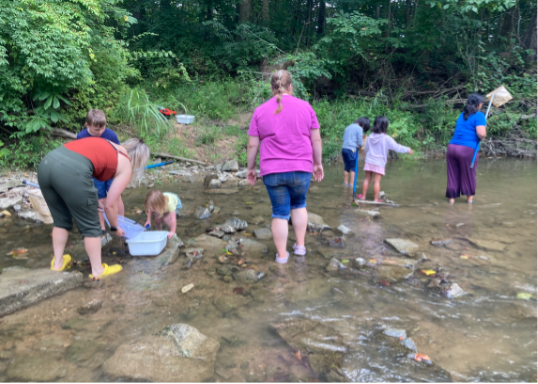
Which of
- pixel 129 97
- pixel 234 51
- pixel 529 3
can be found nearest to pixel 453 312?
pixel 129 97

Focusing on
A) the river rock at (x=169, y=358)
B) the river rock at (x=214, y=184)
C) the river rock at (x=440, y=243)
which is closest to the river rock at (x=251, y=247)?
the river rock at (x=169, y=358)

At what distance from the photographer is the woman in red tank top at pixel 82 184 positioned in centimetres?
297

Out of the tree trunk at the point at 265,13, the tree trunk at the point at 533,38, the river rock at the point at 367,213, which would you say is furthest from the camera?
the tree trunk at the point at 265,13

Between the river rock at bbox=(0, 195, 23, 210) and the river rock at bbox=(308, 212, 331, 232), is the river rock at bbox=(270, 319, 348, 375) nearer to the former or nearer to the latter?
the river rock at bbox=(308, 212, 331, 232)

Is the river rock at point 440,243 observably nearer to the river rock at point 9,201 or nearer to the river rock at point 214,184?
the river rock at point 214,184

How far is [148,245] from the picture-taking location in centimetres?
376

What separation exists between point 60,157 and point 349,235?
3.25 metres

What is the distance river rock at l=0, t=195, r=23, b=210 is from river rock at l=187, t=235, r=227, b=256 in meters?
3.20

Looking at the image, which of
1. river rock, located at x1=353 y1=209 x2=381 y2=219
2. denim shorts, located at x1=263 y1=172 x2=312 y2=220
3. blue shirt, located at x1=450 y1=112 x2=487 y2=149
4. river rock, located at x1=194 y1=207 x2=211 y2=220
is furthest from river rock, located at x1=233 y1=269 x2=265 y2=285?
blue shirt, located at x1=450 y1=112 x2=487 y2=149

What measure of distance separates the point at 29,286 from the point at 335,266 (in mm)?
2651

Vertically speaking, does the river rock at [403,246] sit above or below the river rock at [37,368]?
above

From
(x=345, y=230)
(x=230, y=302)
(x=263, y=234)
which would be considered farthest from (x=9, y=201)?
(x=345, y=230)

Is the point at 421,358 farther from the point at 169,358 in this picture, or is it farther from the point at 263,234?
the point at 263,234

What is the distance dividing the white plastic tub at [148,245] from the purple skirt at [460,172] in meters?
4.88
